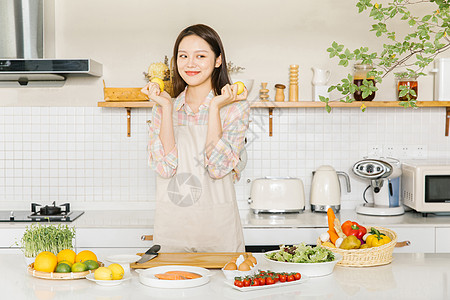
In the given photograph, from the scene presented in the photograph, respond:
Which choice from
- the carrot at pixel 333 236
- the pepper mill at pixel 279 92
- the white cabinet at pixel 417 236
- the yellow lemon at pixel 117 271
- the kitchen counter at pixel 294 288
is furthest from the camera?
the pepper mill at pixel 279 92

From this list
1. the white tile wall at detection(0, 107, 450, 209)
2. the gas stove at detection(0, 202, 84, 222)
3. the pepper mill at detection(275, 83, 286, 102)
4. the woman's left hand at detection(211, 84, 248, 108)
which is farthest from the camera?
the white tile wall at detection(0, 107, 450, 209)

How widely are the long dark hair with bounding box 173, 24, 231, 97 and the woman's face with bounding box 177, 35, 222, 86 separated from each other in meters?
0.02

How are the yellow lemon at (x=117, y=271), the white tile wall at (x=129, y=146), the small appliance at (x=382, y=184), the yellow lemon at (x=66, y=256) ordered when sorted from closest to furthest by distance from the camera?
the yellow lemon at (x=117, y=271), the yellow lemon at (x=66, y=256), the small appliance at (x=382, y=184), the white tile wall at (x=129, y=146)

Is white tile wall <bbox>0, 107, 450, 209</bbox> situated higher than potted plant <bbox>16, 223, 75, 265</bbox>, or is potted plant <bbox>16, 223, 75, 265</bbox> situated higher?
white tile wall <bbox>0, 107, 450, 209</bbox>

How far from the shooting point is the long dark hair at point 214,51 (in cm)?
227

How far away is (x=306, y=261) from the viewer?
1.80 m

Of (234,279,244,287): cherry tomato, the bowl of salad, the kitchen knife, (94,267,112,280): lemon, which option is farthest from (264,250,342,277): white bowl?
(94,267,112,280): lemon

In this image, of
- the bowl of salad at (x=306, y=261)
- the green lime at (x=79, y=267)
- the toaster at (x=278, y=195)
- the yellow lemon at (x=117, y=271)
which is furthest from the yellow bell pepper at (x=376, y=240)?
the toaster at (x=278, y=195)

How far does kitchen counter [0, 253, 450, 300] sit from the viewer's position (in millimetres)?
1583

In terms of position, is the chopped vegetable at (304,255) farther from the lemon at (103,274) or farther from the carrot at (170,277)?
the lemon at (103,274)

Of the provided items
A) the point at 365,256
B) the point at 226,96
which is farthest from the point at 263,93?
the point at 365,256

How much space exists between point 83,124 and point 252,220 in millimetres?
1345

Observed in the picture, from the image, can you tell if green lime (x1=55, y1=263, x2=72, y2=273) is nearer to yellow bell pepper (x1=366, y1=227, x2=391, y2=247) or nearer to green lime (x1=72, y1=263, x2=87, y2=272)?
green lime (x1=72, y1=263, x2=87, y2=272)

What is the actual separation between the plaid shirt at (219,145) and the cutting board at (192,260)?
382 millimetres
